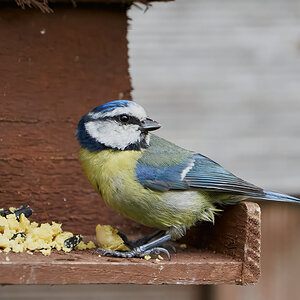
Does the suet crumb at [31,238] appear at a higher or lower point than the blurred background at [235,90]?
lower

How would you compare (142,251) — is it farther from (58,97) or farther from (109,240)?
(58,97)

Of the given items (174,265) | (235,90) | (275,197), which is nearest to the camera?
(174,265)

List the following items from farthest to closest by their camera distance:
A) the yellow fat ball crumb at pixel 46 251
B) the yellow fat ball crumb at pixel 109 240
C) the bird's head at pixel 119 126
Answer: the bird's head at pixel 119 126 < the yellow fat ball crumb at pixel 109 240 < the yellow fat ball crumb at pixel 46 251

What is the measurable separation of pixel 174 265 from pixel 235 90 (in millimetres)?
1287

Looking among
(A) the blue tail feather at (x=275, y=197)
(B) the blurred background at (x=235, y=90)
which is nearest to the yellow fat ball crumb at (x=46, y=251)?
(A) the blue tail feather at (x=275, y=197)

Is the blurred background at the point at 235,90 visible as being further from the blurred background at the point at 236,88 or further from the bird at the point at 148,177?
the bird at the point at 148,177

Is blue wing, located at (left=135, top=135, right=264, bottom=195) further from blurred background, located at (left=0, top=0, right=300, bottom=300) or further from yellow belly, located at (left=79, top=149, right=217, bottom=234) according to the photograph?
blurred background, located at (left=0, top=0, right=300, bottom=300)

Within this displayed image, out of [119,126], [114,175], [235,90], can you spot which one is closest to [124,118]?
[119,126]

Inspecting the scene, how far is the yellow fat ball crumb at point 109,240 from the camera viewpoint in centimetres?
219

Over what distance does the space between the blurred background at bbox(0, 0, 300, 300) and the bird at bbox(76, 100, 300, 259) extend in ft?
2.22

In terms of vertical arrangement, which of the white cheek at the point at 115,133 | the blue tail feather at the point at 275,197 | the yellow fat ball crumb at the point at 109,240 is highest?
the white cheek at the point at 115,133

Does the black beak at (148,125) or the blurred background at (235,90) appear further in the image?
the blurred background at (235,90)

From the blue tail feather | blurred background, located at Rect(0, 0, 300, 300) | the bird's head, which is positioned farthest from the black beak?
blurred background, located at Rect(0, 0, 300, 300)

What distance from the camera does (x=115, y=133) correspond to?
91.0 inches
